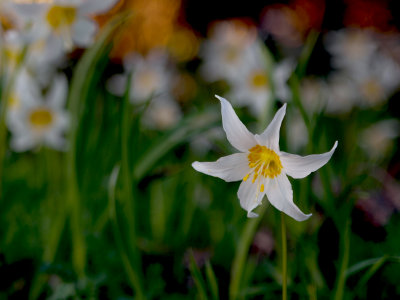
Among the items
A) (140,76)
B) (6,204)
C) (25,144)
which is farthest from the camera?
(140,76)

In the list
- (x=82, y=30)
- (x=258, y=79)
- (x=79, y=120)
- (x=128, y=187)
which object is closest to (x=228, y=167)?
(x=128, y=187)

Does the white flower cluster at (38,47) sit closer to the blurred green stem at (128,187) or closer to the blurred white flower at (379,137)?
the blurred green stem at (128,187)

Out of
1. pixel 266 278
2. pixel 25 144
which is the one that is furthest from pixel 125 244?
pixel 25 144

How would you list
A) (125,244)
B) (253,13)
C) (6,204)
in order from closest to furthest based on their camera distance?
(125,244) < (6,204) < (253,13)

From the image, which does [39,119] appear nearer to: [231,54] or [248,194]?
[248,194]

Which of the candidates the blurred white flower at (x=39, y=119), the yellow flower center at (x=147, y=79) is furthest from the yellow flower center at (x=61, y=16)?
the yellow flower center at (x=147, y=79)

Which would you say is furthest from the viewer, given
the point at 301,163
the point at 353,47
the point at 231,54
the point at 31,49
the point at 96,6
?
the point at 353,47

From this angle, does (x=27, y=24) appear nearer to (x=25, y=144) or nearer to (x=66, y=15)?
(x=66, y=15)

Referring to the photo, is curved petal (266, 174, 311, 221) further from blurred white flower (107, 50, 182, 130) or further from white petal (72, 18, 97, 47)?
blurred white flower (107, 50, 182, 130)
